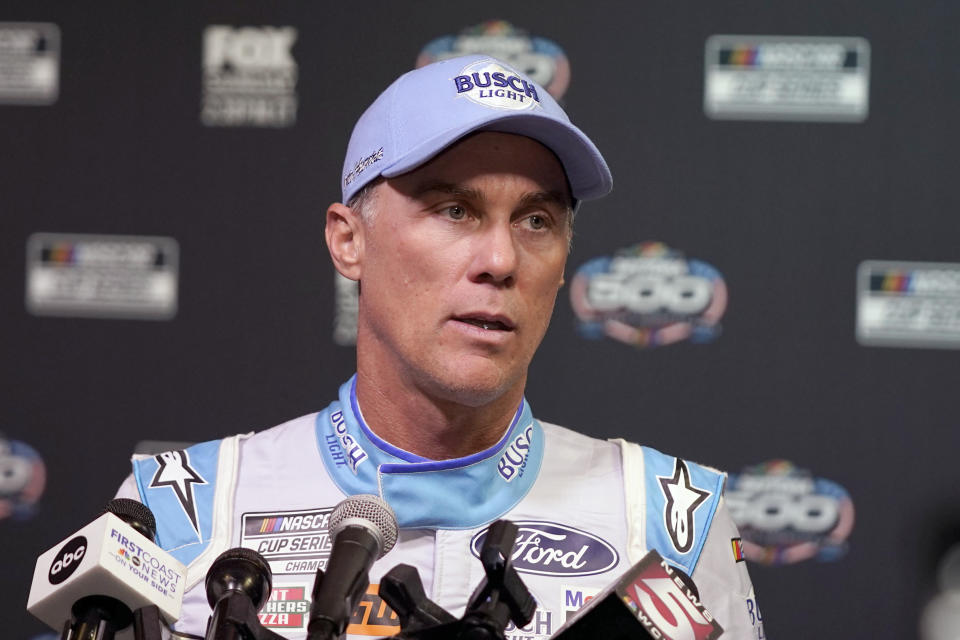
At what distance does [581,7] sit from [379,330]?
1517 millimetres

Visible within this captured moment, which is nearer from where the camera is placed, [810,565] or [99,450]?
[810,565]

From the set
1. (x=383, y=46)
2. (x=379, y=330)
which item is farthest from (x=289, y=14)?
(x=379, y=330)

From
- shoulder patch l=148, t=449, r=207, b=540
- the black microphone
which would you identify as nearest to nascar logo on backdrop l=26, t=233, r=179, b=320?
shoulder patch l=148, t=449, r=207, b=540

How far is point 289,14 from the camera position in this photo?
2801mm

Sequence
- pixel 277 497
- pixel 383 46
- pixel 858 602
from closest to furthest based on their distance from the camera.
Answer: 1. pixel 277 497
2. pixel 858 602
3. pixel 383 46

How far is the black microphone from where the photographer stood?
0.85 metres

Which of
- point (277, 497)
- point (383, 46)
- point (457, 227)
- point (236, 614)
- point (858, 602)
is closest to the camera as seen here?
point (236, 614)

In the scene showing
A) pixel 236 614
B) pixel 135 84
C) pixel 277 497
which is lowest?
pixel 277 497

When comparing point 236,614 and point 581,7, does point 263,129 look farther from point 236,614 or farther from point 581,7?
point 236,614

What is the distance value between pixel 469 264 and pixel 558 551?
38 centimetres

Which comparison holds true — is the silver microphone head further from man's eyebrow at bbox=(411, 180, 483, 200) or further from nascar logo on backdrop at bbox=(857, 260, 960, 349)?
nascar logo on backdrop at bbox=(857, 260, 960, 349)

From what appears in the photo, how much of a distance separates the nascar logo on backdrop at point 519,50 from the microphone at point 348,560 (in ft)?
6.37

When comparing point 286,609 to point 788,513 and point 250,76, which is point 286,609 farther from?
point 250,76

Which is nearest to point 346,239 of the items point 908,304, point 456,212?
point 456,212
